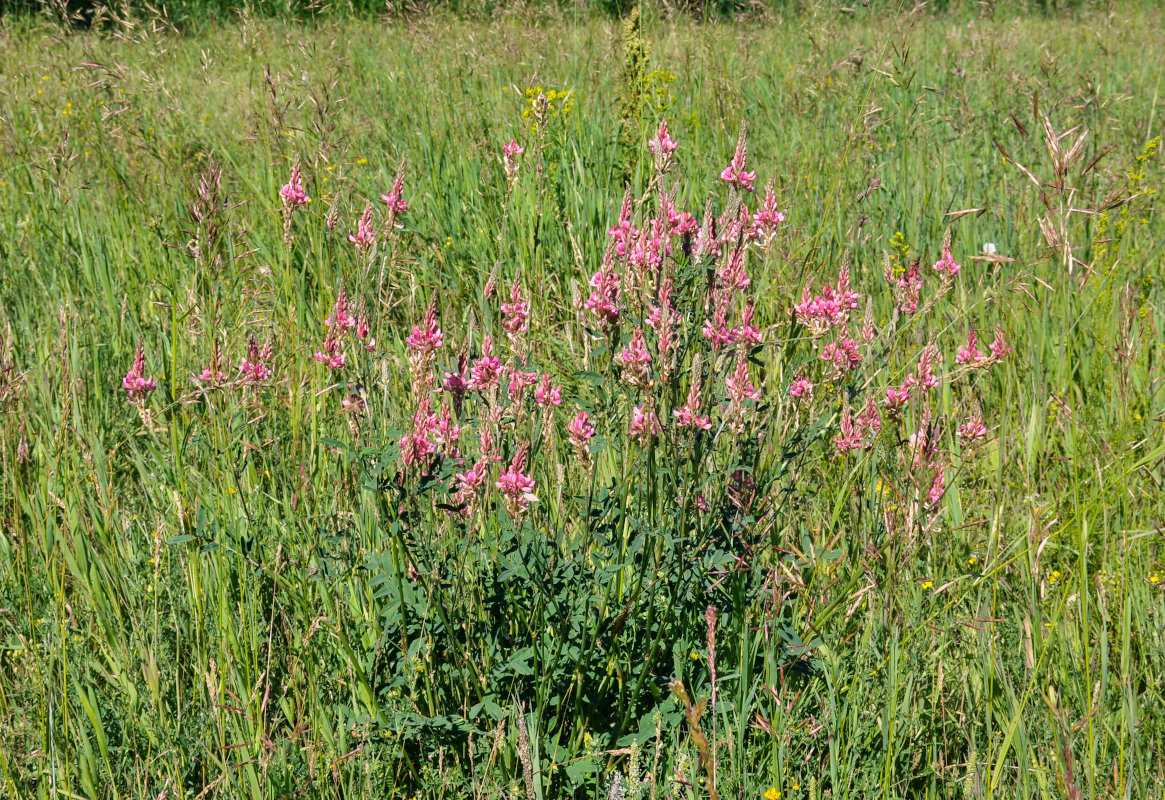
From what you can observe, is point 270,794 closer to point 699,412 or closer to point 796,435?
point 699,412

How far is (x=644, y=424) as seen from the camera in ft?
4.67

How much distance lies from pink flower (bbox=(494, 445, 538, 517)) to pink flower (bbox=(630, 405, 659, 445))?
18 cm

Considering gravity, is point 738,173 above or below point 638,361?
above

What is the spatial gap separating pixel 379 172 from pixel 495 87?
4.17ft

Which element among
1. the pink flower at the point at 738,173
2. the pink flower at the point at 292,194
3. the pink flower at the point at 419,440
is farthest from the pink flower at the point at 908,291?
the pink flower at the point at 292,194

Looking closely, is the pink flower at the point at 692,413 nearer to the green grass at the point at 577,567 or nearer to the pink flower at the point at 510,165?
the green grass at the point at 577,567

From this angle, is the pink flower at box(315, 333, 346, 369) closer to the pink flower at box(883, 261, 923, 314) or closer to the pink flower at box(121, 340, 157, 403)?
the pink flower at box(121, 340, 157, 403)

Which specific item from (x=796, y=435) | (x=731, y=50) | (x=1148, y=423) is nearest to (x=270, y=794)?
(x=796, y=435)

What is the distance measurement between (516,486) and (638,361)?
0.27m

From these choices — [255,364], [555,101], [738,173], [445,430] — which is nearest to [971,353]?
[738,173]

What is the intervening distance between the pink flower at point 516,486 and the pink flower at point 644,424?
18 centimetres

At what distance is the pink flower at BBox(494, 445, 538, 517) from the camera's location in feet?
4.44

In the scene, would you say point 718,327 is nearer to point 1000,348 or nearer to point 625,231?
point 625,231

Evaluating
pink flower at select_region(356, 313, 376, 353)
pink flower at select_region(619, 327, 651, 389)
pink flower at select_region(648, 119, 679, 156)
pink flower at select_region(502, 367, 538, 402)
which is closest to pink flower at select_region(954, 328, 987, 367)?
pink flower at select_region(648, 119, 679, 156)
